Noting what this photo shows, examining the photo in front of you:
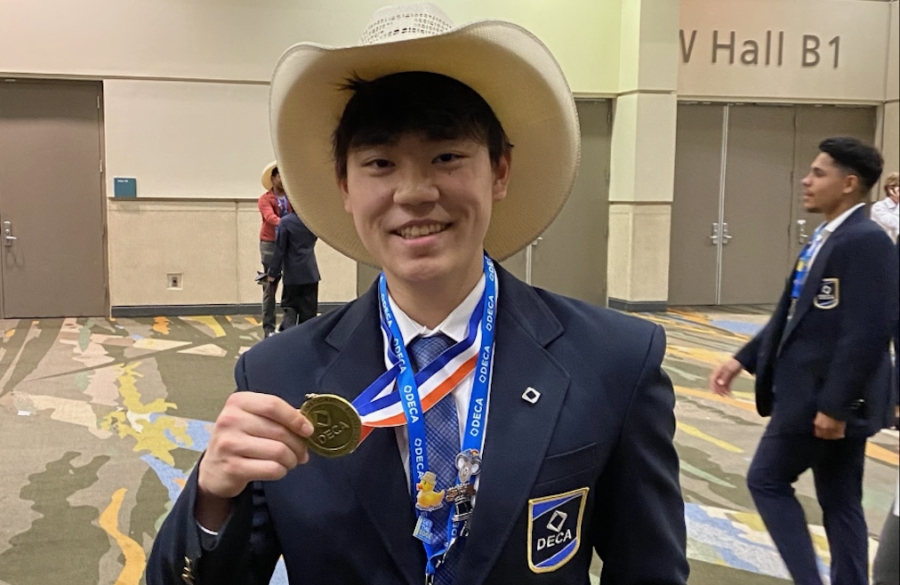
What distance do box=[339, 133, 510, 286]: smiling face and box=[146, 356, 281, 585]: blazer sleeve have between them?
46cm

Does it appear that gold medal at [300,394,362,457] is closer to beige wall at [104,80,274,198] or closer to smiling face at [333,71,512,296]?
smiling face at [333,71,512,296]

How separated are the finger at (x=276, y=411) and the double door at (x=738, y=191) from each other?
11.2 meters

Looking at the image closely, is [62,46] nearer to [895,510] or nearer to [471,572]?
[471,572]

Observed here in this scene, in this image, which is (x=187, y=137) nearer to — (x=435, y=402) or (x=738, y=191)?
(x=738, y=191)

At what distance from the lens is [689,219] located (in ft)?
38.2

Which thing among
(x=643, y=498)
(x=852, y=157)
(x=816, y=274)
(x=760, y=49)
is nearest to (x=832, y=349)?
(x=816, y=274)

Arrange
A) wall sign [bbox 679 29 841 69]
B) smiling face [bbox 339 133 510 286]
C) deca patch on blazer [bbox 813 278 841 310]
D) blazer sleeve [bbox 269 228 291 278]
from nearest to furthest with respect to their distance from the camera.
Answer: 1. smiling face [bbox 339 133 510 286]
2. deca patch on blazer [bbox 813 278 841 310]
3. blazer sleeve [bbox 269 228 291 278]
4. wall sign [bbox 679 29 841 69]

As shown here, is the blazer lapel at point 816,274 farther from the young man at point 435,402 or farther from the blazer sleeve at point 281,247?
the blazer sleeve at point 281,247

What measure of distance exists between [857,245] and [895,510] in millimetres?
2591

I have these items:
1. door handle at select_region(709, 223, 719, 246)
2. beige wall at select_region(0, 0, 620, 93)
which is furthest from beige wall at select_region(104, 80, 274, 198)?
door handle at select_region(709, 223, 719, 246)

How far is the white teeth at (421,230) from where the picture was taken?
1.26 m

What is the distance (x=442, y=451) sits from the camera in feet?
4.05

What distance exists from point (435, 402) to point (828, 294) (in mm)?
2102

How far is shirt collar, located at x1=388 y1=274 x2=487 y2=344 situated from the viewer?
135cm
